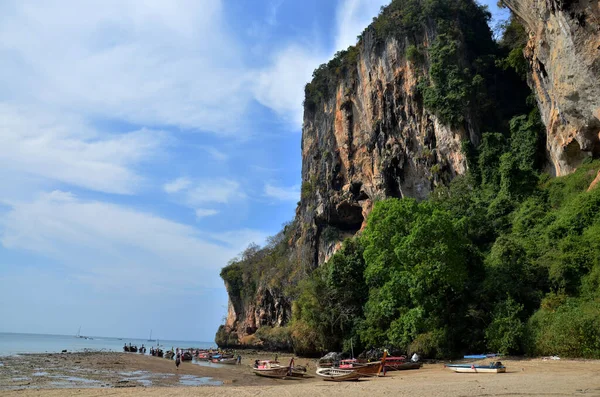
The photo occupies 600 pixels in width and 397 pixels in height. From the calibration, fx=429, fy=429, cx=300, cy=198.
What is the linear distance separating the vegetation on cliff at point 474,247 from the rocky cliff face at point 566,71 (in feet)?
6.58

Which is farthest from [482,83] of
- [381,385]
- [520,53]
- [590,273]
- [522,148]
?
[381,385]

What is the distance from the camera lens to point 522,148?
36.3 metres

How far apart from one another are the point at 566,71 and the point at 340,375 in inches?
933

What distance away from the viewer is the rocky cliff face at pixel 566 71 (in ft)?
83.3

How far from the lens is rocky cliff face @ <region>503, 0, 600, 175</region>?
25.4 metres

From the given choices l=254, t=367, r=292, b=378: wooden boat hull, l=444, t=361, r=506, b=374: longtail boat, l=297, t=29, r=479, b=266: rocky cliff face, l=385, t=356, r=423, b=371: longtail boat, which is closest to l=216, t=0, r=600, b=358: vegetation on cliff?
l=297, t=29, r=479, b=266: rocky cliff face

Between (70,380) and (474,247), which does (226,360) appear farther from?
(474,247)

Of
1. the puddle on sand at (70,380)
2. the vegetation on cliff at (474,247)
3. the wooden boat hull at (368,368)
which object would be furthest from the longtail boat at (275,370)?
the puddle on sand at (70,380)

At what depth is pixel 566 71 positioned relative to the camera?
27.7 metres

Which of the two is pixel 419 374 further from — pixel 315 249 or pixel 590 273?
pixel 315 249

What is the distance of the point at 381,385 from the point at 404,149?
3160cm

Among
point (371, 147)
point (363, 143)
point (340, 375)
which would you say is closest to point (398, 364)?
point (340, 375)

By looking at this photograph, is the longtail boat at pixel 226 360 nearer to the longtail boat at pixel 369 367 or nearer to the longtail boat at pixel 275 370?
the longtail boat at pixel 275 370

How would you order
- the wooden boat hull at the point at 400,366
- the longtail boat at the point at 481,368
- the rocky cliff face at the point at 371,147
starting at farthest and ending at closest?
the rocky cliff face at the point at 371,147, the wooden boat hull at the point at 400,366, the longtail boat at the point at 481,368
